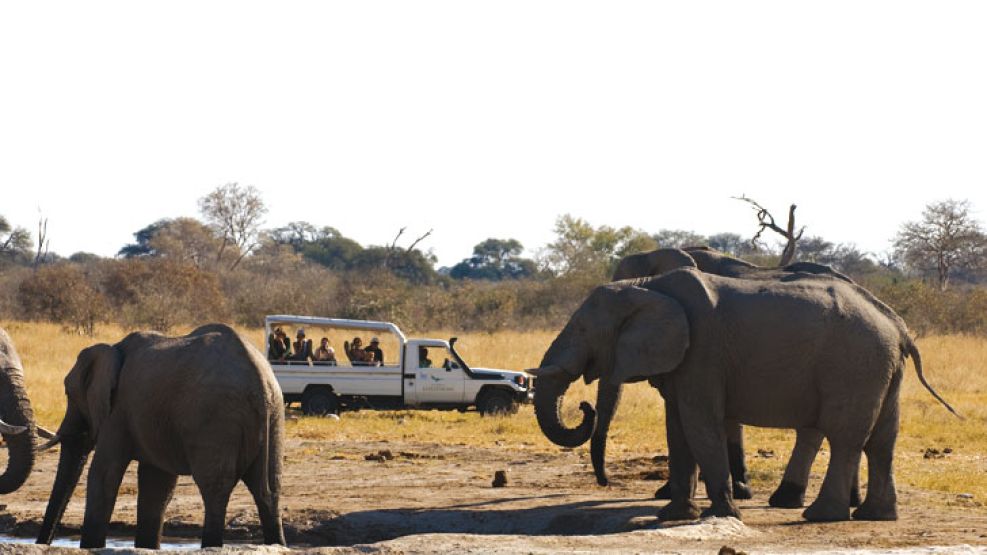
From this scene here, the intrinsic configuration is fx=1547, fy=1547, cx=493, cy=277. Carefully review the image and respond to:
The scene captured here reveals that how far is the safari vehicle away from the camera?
24453 millimetres

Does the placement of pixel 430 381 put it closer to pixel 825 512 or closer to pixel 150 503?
pixel 825 512

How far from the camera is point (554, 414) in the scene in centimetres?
1346

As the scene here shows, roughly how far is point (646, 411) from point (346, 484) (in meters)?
8.88

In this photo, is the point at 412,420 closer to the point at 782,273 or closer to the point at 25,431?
the point at 782,273

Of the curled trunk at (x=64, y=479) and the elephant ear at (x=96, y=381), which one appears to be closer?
the elephant ear at (x=96, y=381)

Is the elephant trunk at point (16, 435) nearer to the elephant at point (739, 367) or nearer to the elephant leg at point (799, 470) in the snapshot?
the elephant at point (739, 367)

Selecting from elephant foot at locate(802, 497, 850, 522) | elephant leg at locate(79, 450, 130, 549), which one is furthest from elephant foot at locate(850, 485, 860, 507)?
elephant leg at locate(79, 450, 130, 549)

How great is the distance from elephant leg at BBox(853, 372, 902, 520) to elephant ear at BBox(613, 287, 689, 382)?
6.50 ft

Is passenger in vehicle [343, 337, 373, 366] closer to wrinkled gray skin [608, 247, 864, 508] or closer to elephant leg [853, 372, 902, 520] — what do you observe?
wrinkled gray skin [608, 247, 864, 508]

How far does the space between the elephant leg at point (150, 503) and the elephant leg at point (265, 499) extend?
1007mm

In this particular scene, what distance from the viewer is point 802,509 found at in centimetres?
1441

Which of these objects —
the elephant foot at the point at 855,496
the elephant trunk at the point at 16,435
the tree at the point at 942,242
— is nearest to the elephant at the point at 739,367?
the elephant foot at the point at 855,496

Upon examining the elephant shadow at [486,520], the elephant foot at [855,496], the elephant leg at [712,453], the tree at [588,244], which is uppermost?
the tree at [588,244]

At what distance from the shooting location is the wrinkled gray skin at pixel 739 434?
567 inches
